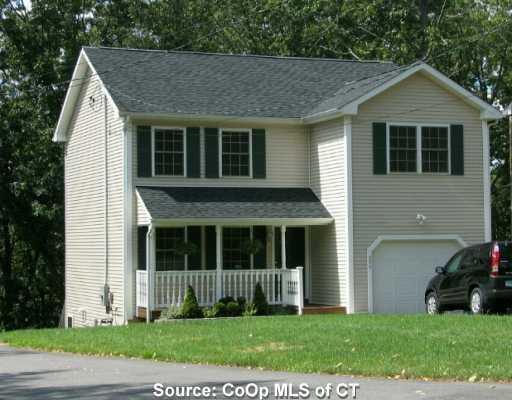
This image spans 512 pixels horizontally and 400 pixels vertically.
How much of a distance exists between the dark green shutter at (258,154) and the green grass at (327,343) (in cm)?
647

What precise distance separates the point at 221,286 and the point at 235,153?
4.09 m

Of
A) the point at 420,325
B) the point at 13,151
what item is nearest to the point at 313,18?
the point at 13,151

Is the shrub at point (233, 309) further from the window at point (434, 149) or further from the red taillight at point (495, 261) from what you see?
the red taillight at point (495, 261)

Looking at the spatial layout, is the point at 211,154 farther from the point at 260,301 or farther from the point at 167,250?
the point at 260,301

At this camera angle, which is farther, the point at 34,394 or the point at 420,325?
the point at 420,325

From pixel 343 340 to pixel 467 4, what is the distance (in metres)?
32.2

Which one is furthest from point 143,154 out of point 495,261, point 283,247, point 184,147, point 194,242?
point 495,261

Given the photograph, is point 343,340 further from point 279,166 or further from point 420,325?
point 279,166

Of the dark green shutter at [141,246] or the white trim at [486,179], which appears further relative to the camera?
the white trim at [486,179]

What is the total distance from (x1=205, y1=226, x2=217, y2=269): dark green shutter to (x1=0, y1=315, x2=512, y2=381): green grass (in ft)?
16.5

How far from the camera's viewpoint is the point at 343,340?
1788 cm

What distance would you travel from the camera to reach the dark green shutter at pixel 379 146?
27.8 m

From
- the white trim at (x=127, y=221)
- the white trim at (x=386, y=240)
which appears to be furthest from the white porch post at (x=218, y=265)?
the white trim at (x=386, y=240)

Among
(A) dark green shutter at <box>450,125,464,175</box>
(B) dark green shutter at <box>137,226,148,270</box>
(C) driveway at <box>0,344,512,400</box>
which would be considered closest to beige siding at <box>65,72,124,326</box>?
(B) dark green shutter at <box>137,226,148,270</box>
